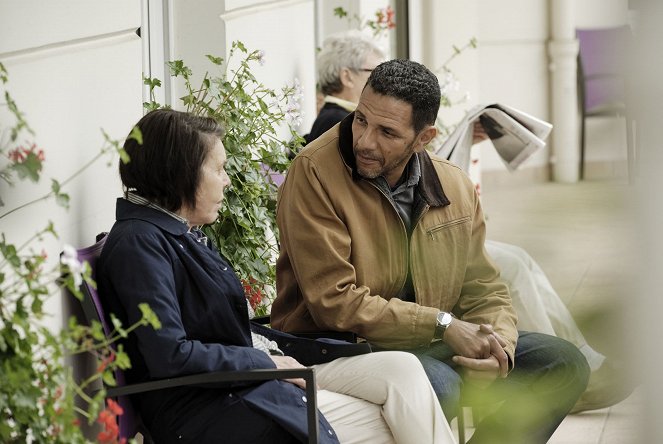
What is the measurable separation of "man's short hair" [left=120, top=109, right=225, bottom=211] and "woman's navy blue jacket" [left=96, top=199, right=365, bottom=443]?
0.06 metres

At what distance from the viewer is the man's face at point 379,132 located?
9.49ft

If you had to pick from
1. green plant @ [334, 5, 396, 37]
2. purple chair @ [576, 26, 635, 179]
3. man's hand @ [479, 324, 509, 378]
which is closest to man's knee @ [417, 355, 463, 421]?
man's hand @ [479, 324, 509, 378]

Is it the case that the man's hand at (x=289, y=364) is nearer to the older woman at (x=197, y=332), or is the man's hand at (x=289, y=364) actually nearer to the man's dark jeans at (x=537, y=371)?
the older woman at (x=197, y=332)

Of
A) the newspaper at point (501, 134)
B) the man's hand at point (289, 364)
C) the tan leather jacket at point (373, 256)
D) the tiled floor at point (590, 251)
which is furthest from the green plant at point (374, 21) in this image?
the tiled floor at point (590, 251)

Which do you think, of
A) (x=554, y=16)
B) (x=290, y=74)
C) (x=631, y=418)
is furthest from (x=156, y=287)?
(x=290, y=74)

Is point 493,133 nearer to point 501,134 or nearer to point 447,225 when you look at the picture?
point 501,134

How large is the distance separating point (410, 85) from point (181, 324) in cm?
102

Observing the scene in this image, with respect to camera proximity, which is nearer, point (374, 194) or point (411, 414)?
point (411, 414)

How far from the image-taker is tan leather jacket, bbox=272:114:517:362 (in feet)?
9.20

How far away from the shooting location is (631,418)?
1.92ft

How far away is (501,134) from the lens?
3.98 metres

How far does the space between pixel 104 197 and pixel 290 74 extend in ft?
Answer: 6.17

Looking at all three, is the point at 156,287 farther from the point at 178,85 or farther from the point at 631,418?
the point at 631,418

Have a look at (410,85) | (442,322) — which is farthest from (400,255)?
(410,85)
